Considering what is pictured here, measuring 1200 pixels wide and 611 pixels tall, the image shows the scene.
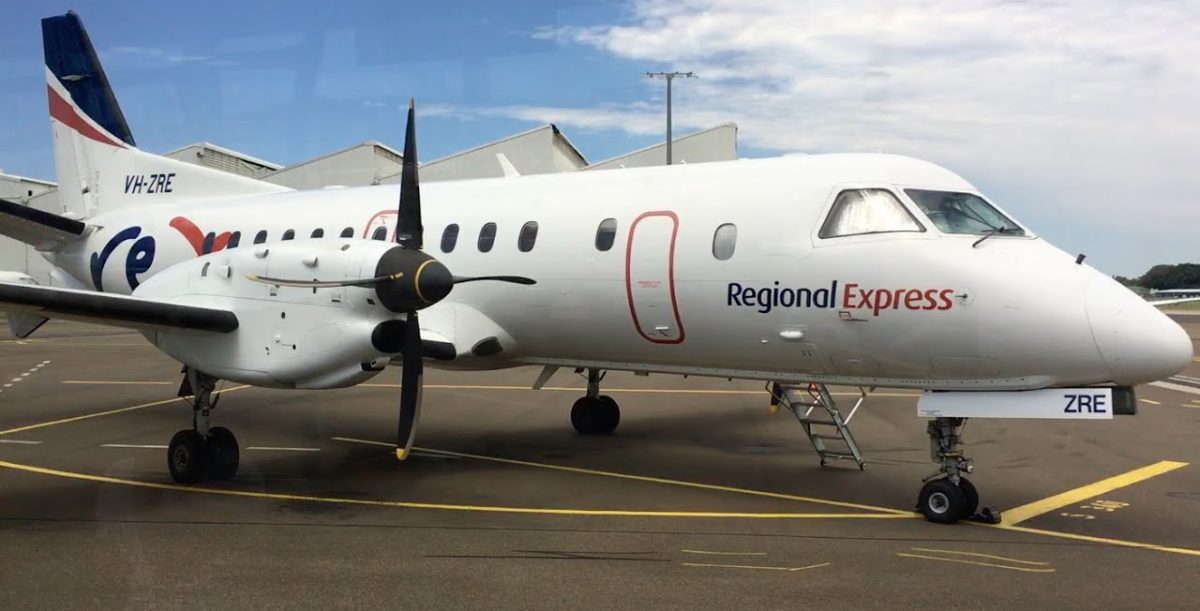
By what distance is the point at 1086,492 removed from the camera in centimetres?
911

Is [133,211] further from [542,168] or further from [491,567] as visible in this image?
[542,168]

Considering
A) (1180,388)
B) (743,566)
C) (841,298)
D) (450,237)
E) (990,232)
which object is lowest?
(743,566)

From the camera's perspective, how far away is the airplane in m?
7.32

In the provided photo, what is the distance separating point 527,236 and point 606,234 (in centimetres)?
106

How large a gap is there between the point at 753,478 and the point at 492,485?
2.68 meters

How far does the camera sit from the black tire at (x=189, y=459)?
927 centimetres

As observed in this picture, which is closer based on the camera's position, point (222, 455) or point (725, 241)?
point (725, 241)

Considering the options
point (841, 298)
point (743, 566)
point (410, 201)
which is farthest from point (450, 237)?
point (743, 566)

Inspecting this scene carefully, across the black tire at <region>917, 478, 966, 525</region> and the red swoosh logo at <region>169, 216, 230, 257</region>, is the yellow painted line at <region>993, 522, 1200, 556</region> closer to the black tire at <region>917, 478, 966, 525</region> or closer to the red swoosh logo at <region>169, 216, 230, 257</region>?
the black tire at <region>917, 478, 966, 525</region>

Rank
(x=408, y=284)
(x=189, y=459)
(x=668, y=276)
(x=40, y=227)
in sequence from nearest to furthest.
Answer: (x=408, y=284) < (x=668, y=276) < (x=189, y=459) < (x=40, y=227)

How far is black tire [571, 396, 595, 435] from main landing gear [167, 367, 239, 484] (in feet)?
15.1

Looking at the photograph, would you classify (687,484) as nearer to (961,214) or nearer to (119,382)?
(961,214)

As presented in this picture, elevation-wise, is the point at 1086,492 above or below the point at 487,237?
below

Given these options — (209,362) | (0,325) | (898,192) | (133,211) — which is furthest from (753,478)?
(0,325)
